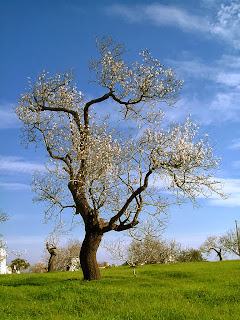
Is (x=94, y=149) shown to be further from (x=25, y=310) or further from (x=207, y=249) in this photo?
(x=207, y=249)

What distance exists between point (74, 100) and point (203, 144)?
384 inches

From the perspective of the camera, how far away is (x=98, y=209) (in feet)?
64.1

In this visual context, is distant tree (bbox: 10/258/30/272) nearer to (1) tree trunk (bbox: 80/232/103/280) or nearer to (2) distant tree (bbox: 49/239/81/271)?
(2) distant tree (bbox: 49/239/81/271)

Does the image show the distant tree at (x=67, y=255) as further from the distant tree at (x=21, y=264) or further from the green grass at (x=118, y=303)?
the green grass at (x=118, y=303)

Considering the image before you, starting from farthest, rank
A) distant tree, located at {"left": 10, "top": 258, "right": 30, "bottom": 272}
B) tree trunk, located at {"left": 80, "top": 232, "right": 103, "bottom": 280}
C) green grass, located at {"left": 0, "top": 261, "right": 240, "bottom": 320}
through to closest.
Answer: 1. distant tree, located at {"left": 10, "top": 258, "right": 30, "bottom": 272}
2. tree trunk, located at {"left": 80, "top": 232, "right": 103, "bottom": 280}
3. green grass, located at {"left": 0, "top": 261, "right": 240, "bottom": 320}

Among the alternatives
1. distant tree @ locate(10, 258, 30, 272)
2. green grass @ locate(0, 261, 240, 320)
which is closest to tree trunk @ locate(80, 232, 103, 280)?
green grass @ locate(0, 261, 240, 320)

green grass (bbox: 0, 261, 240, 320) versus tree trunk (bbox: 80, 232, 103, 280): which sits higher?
tree trunk (bbox: 80, 232, 103, 280)

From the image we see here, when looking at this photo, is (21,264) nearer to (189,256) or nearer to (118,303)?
(189,256)

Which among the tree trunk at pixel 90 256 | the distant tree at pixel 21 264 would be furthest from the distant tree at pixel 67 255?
the tree trunk at pixel 90 256

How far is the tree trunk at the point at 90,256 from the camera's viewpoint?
19406 millimetres

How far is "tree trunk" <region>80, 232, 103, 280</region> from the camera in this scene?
19406 mm

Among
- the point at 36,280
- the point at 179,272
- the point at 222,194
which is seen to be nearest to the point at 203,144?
the point at 222,194

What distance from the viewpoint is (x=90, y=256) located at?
19.4 metres

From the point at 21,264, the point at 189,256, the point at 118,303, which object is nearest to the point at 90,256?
the point at 118,303
